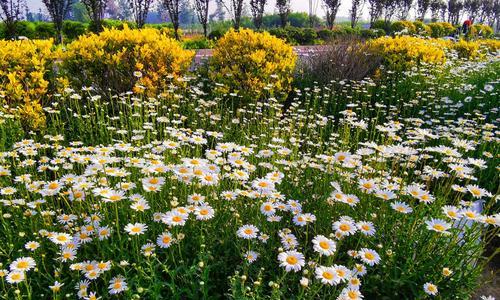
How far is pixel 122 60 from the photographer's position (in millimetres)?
5664

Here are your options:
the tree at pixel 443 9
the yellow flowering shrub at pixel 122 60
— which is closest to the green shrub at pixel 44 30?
the yellow flowering shrub at pixel 122 60

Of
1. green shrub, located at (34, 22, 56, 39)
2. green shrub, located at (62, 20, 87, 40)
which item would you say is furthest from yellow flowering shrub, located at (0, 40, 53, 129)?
green shrub, located at (62, 20, 87, 40)

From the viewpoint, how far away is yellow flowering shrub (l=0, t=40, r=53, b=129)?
4.89 m

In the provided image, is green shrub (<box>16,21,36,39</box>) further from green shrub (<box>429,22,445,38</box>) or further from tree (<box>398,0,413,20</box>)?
tree (<box>398,0,413,20</box>)

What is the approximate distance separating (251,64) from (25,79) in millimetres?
3295

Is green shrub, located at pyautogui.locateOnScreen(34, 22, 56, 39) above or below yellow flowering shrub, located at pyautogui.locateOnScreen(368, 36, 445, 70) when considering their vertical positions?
above

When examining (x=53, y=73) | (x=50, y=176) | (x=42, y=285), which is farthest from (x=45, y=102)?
(x=42, y=285)

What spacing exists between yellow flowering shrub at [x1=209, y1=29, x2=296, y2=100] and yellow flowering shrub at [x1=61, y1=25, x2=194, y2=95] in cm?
80

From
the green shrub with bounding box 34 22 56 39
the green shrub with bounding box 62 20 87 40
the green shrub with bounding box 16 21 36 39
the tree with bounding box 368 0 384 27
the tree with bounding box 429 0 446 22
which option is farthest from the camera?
the tree with bounding box 429 0 446 22

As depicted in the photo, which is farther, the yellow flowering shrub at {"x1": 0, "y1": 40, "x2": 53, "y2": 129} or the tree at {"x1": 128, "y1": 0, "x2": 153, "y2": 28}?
the tree at {"x1": 128, "y1": 0, "x2": 153, "y2": 28}

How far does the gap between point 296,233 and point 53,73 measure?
15.1 ft

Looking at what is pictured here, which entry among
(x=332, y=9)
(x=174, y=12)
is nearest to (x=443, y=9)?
(x=332, y=9)

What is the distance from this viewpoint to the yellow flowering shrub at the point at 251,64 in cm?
621

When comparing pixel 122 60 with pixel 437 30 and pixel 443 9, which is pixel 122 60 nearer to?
pixel 437 30
